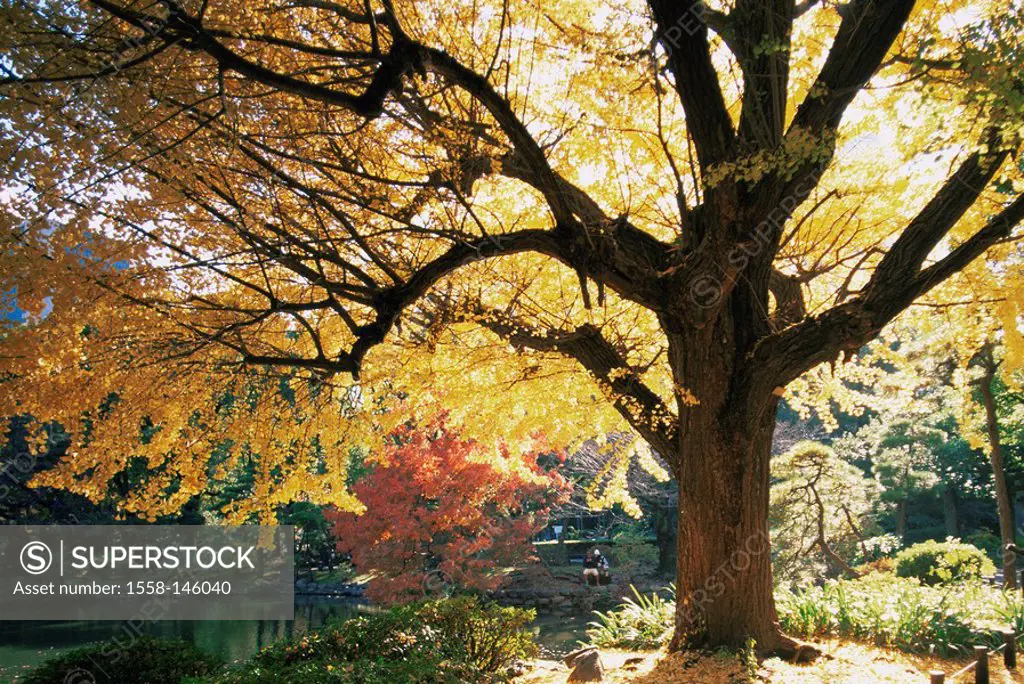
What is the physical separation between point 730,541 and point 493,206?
3.17 meters

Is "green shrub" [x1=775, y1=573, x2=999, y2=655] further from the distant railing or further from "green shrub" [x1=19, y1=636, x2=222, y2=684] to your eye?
"green shrub" [x1=19, y1=636, x2=222, y2=684]

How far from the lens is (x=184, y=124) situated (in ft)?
13.5

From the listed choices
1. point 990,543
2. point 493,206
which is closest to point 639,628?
point 493,206

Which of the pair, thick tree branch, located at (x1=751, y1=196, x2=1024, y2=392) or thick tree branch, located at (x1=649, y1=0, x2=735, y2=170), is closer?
thick tree branch, located at (x1=649, y1=0, x2=735, y2=170)

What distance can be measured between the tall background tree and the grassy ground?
1.18 feet

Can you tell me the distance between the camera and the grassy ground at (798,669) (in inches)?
197

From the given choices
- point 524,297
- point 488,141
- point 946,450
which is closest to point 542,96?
point 488,141

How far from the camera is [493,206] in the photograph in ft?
18.8

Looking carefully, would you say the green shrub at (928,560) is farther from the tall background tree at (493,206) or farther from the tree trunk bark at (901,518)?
the tree trunk bark at (901,518)

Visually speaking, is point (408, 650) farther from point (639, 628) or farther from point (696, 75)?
point (696, 75)

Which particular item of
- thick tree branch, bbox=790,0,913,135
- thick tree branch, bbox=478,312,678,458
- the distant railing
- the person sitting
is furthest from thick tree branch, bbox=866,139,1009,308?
the person sitting

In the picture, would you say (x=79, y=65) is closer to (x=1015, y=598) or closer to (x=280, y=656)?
(x=280, y=656)

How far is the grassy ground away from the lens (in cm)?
500

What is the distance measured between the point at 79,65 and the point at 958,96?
14.0 ft
